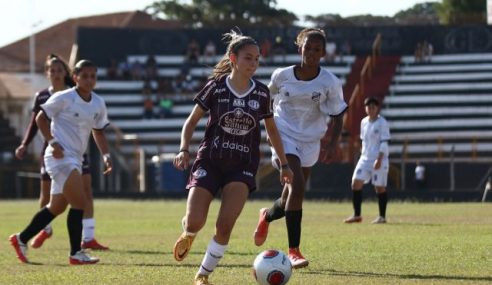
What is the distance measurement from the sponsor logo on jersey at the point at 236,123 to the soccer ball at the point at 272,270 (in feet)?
3.43

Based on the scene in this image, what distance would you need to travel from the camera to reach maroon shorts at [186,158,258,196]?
978 cm

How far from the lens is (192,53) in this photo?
2117 inches

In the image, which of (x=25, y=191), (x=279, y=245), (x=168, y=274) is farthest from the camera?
(x=25, y=191)

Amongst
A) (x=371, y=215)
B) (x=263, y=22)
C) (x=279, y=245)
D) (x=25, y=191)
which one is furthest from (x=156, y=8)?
(x=279, y=245)

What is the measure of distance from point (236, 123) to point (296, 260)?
6.66ft

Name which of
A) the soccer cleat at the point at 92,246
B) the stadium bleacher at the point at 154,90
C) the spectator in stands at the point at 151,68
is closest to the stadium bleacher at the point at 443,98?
the stadium bleacher at the point at 154,90

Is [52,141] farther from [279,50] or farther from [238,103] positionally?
[279,50]

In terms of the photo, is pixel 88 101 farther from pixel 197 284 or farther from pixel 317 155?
pixel 197 284

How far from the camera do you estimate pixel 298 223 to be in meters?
11.8

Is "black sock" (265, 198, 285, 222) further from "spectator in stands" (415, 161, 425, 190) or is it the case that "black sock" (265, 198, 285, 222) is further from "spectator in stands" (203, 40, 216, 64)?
"spectator in stands" (203, 40, 216, 64)

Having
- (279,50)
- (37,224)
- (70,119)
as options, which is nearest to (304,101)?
(70,119)

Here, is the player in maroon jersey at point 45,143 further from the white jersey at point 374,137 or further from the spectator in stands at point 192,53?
the spectator in stands at point 192,53

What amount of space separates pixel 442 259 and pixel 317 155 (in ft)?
5.24

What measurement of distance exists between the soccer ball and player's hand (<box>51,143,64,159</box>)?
3.72m
